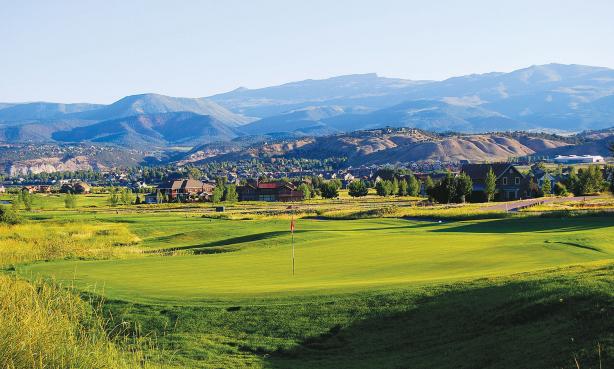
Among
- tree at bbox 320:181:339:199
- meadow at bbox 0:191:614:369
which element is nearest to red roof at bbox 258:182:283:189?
tree at bbox 320:181:339:199

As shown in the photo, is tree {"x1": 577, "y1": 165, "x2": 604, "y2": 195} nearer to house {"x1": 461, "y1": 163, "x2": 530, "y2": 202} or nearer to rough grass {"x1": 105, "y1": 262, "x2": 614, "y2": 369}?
house {"x1": 461, "y1": 163, "x2": 530, "y2": 202}

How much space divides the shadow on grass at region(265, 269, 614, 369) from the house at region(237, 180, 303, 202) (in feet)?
414

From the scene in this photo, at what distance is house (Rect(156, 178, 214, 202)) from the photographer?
159 metres

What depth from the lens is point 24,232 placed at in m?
62.9

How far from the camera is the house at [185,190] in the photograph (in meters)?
159

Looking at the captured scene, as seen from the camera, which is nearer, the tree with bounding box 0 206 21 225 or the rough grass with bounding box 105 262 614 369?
the rough grass with bounding box 105 262 614 369

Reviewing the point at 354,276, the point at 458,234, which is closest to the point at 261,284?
the point at 354,276

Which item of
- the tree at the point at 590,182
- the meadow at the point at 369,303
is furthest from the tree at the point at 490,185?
the meadow at the point at 369,303

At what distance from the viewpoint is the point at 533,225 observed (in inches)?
2093

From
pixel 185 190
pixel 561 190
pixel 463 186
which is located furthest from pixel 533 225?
pixel 185 190

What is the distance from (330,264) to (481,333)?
15.5 meters

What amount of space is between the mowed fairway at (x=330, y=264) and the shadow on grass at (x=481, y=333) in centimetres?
371

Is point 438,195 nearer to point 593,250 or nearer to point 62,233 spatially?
point 62,233

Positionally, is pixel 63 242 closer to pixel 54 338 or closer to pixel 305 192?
pixel 54 338
